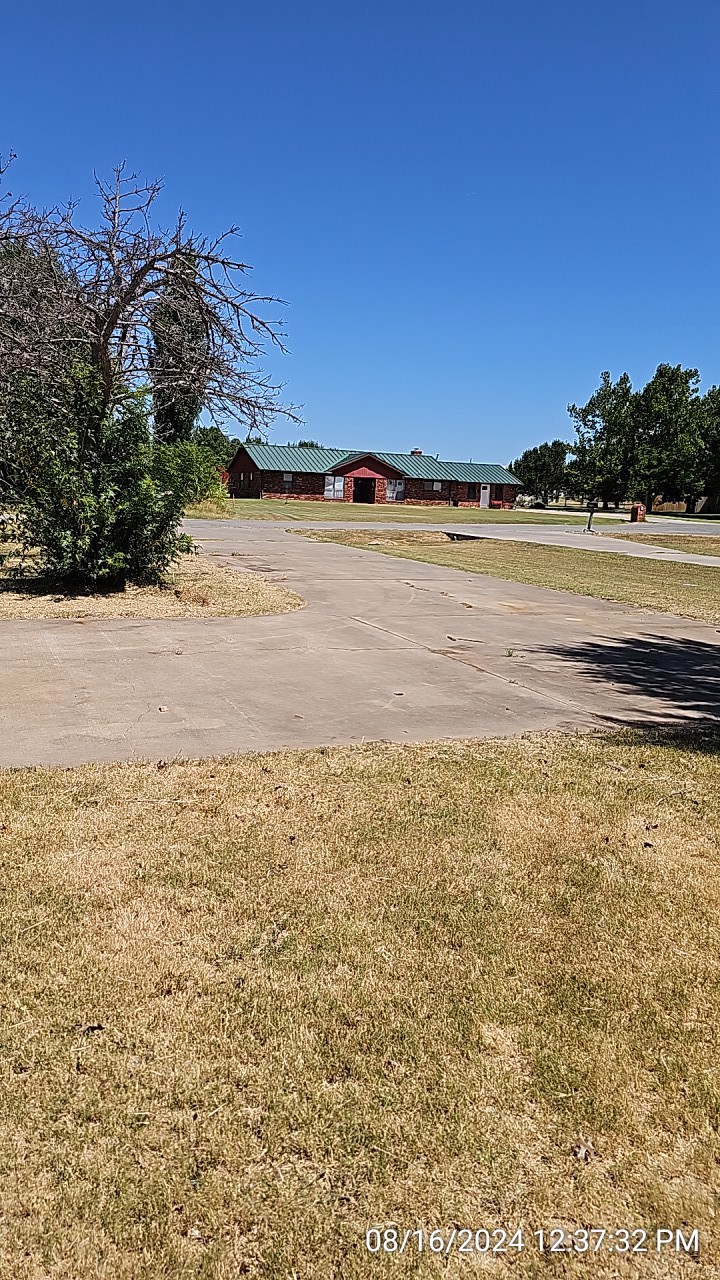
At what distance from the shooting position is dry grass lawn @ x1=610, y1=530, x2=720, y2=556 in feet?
88.4

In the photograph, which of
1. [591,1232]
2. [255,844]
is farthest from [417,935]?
[591,1232]

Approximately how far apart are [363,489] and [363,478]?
1.03 m

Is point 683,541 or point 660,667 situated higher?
point 683,541

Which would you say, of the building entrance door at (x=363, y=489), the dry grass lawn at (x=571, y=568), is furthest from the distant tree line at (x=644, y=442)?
the dry grass lawn at (x=571, y=568)

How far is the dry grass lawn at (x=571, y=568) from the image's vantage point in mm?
14195

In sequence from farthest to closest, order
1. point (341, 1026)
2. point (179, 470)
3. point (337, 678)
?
point (179, 470) < point (337, 678) < point (341, 1026)

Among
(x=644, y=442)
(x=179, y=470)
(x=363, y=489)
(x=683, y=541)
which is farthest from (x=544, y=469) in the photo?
(x=179, y=470)

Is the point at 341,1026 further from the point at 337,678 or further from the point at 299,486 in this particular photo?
the point at 299,486

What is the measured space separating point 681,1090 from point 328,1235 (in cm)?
112

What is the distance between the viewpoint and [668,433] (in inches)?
2510

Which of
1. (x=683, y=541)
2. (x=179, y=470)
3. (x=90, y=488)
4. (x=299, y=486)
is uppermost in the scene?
(x=299, y=486)

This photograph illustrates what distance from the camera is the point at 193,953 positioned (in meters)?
2.86

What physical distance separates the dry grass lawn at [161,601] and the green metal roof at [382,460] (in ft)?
154

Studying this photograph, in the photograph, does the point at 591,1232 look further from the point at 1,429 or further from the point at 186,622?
the point at 1,429
